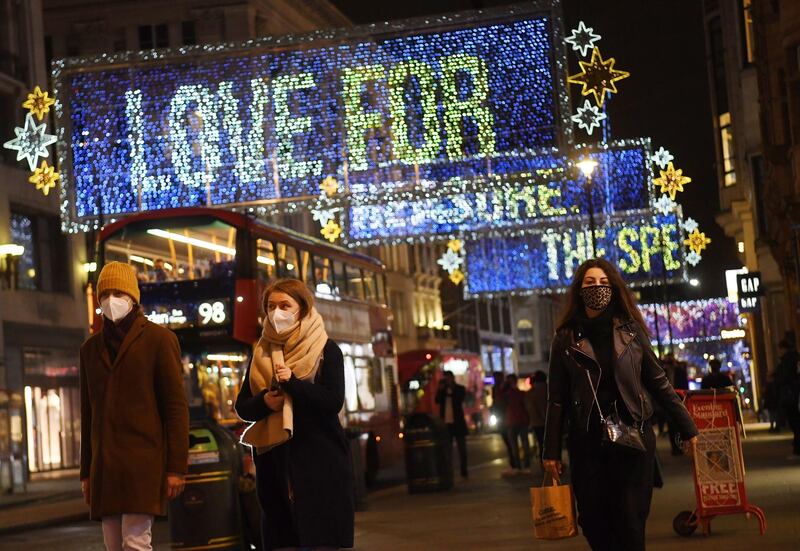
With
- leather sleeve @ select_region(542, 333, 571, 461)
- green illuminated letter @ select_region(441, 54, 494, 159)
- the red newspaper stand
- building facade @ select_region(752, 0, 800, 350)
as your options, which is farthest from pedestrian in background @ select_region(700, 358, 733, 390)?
leather sleeve @ select_region(542, 333, 571, 461)

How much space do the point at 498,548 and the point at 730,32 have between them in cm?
4332

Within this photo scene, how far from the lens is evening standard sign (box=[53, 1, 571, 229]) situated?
2609 cm

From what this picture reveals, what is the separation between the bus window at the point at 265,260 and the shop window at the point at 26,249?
1871 cm

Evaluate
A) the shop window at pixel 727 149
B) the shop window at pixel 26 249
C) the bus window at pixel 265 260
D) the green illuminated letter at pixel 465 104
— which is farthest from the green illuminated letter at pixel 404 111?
the shop window at pixel 727 149

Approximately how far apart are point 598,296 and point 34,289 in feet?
115

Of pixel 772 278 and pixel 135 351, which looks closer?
pixel 135 351

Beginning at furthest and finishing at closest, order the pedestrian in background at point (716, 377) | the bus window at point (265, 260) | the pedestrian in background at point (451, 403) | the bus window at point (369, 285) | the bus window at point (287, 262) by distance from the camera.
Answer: the bus window at point (369, 285)
the pedestrian in background at point (451, 403)
the pedestrian in background at point (716, 377)
the bus window at point (287, 262)
the bus window at point (265, 260)

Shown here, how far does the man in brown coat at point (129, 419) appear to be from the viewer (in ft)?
25.0

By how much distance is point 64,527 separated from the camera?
909 inches

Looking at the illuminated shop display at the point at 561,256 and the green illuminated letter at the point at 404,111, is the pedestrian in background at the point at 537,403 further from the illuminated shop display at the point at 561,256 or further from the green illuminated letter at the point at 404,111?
the illuminated shop display at the point at 561,256

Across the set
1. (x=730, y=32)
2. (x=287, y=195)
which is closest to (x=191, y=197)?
(x=287, y=195)

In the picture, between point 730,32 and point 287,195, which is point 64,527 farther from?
point 730,32

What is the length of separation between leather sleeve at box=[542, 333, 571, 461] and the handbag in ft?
0.83

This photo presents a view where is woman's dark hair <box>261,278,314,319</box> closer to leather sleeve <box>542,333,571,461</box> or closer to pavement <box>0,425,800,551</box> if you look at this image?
leather sleeve <box>542,333,571,461</box>
